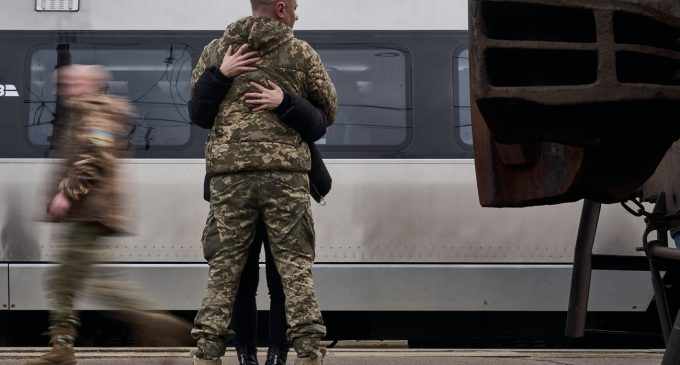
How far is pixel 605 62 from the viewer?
258cm

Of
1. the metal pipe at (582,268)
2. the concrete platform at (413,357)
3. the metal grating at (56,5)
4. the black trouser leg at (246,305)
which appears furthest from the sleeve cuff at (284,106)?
the metal grating at (56,5)

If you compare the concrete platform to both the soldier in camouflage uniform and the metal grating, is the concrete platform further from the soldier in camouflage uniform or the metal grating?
the metal grating

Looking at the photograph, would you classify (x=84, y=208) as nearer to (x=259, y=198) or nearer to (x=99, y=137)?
(x=99, y=137)

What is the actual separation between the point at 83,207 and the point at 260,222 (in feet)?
2.51

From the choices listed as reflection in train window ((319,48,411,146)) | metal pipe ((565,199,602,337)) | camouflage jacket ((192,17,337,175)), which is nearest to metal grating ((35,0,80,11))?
reflection in train window ((319,48,411,146))

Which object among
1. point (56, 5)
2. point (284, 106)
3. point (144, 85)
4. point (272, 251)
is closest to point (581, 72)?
point (284, 106)

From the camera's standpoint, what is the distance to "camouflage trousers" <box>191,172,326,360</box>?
15.1 ft

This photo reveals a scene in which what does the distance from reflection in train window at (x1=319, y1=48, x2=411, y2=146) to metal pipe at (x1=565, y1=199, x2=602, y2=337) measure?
337 centimetres

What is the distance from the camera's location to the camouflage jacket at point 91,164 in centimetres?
449

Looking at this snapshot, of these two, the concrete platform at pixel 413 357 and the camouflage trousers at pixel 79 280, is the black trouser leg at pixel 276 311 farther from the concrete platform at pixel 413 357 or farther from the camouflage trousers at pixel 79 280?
the concrete platform at pixel 413 357

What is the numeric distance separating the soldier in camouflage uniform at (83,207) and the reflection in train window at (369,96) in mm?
3172

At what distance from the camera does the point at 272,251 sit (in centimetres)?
466

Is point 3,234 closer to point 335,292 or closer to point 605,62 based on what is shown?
point 335,292

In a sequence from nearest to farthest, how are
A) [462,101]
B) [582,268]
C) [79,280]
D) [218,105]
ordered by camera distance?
[582,268] → [79,280] → [218,105] → [462,101]
